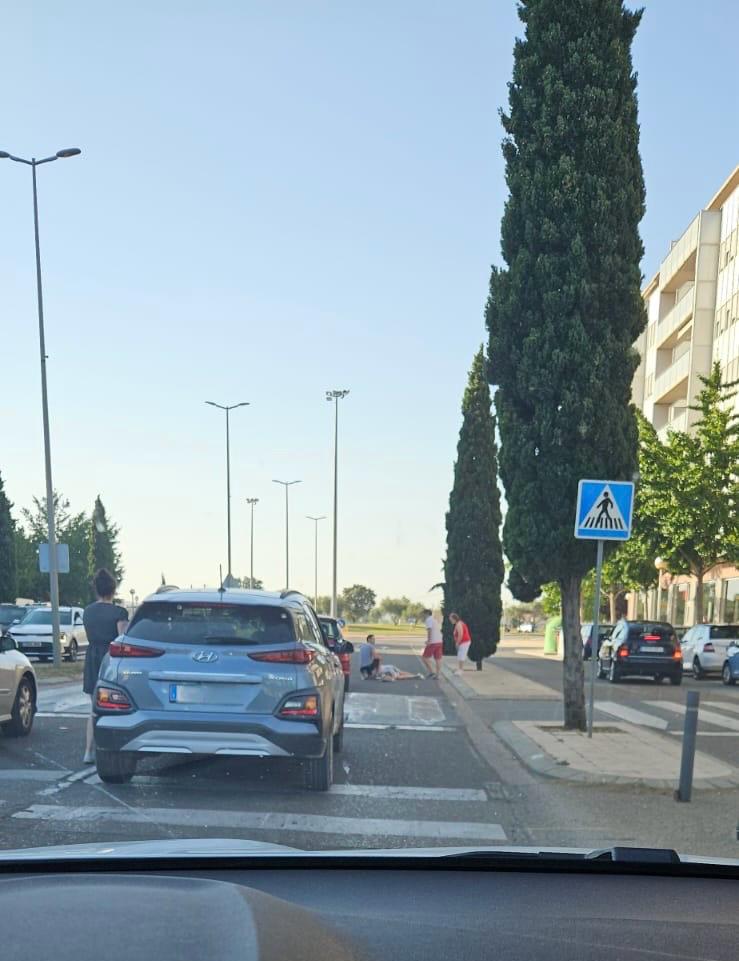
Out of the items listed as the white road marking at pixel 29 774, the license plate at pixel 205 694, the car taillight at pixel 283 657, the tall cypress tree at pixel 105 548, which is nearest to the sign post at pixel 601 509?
the car taillight at pixel 283 657

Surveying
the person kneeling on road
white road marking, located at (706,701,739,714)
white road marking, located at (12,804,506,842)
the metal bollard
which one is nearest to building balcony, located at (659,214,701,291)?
the person kneeling on road

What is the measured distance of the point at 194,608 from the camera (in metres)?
8.96

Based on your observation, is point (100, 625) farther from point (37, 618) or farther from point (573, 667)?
point (37, 618)

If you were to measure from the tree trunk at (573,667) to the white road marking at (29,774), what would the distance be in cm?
642

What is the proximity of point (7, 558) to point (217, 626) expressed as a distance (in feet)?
190

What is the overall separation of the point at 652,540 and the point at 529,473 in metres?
28.0

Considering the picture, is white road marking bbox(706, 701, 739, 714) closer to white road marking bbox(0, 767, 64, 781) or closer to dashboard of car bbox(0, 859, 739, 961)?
white road marking bbox(0, 767, 64, 781)

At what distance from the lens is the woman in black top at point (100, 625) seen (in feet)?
34.7

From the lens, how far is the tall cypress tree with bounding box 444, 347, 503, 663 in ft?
128

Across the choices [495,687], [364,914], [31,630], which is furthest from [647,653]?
[364,914]

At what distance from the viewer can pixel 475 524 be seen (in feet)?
131

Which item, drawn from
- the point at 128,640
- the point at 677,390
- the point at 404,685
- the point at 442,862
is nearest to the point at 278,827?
the point at 128,640

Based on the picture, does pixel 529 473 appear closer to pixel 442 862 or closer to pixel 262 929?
pixel 442 862

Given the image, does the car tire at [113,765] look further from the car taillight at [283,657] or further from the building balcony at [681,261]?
the building balcony at [681,261]
